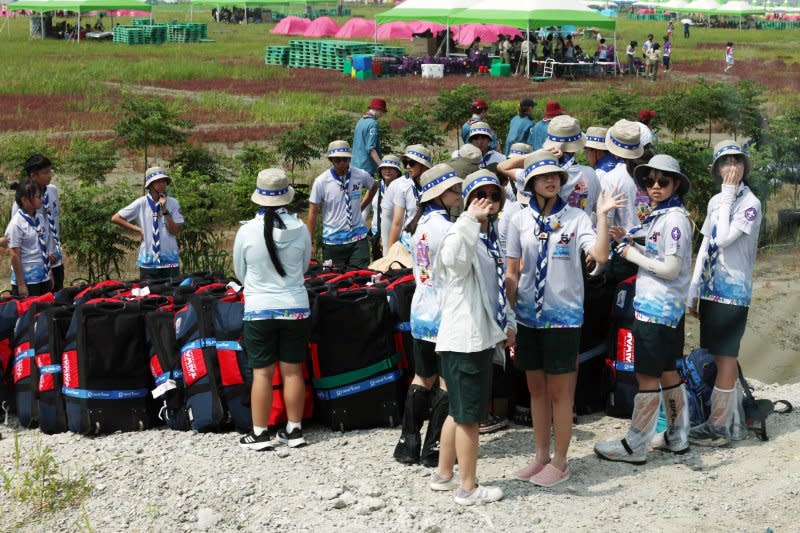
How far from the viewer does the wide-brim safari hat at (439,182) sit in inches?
251

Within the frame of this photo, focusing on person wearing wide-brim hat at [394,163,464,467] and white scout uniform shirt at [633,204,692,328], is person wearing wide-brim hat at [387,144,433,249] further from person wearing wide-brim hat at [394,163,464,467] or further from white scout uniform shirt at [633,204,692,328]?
white scout uniform shirt at [633,204,692,328]

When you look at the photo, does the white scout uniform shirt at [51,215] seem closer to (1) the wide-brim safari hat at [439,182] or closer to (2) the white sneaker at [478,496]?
(1) the wide-brim safari hat at [439,182]

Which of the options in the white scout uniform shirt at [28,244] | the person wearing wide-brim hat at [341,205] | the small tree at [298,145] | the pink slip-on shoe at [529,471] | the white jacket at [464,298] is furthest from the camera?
the small tree at [298,145]

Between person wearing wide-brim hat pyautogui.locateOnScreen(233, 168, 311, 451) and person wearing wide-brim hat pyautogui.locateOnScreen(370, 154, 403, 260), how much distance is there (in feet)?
9.89

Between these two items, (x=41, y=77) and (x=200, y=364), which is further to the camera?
(x=41, y=77)

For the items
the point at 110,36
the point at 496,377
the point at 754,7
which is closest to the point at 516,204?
the point at 496,377

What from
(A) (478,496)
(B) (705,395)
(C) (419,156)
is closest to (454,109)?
(C) (419,156)

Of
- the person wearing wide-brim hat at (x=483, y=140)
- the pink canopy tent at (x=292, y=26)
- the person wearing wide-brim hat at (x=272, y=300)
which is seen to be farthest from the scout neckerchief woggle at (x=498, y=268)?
the pink canopy tent at (x=292, y=26)

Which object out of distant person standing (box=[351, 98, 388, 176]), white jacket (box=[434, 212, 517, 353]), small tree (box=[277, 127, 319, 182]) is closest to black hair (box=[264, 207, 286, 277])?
white jacket (box=[434, 212, 517, 353])

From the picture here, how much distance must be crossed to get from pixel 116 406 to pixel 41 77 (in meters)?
36.2

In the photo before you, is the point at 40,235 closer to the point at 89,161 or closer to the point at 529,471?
the point at 529,471

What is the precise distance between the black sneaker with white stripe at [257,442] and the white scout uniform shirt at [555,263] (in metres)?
1.79

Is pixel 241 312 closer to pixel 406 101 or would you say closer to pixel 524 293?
pixel 524 293

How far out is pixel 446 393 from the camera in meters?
6.73
